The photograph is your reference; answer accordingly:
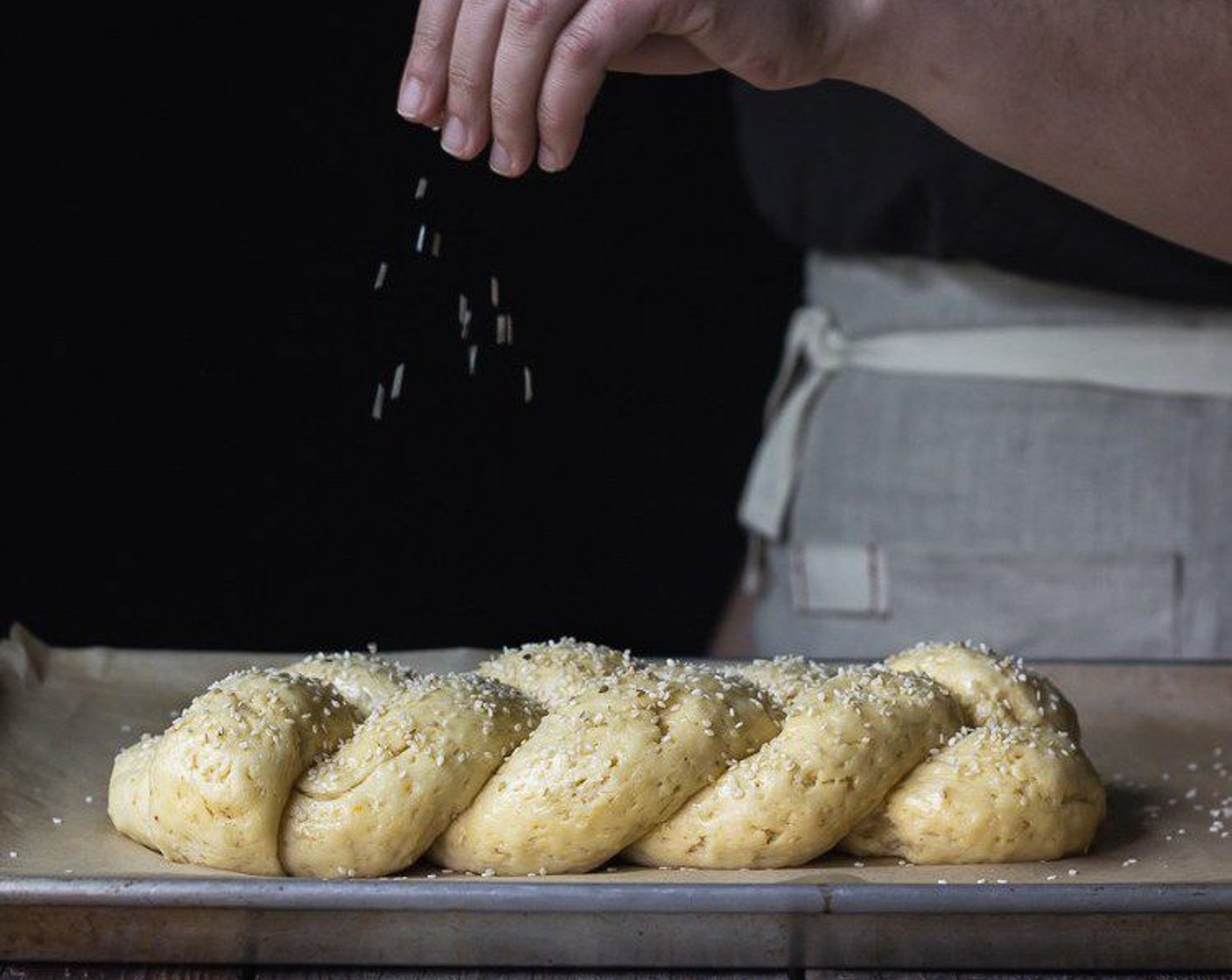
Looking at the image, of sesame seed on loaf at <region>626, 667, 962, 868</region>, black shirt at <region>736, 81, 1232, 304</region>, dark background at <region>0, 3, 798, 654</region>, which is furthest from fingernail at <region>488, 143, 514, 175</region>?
dark background at <region>0, 3, 798, 654</region>

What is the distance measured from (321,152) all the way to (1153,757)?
1.45 m

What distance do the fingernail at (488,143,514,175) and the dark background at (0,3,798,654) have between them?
1.13 meters

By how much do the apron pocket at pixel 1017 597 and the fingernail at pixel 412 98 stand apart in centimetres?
108

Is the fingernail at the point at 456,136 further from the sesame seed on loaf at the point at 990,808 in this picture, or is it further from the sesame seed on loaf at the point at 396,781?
the sesame seed on loaf at the point at 990,808

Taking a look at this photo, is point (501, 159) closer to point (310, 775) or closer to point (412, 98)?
point (412, 98)

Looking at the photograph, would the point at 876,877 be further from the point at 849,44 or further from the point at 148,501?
the point at 148,501

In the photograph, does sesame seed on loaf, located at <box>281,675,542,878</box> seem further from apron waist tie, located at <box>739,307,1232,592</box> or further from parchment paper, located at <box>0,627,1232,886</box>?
apron waist tie, located at <box>739,307,1232,592</box>

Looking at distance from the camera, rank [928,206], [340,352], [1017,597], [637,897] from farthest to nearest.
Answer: [340,352] < [1017,597] < [928,206] < [637,897]

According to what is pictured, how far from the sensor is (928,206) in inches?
83.8

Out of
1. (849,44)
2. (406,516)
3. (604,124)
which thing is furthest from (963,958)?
(604,124)

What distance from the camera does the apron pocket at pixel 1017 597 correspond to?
221cm

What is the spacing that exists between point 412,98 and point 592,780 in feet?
1.74

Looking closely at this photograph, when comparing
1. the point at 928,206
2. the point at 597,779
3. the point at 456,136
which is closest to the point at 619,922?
the point at 597,779

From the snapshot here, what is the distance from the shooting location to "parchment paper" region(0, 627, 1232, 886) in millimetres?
1360
